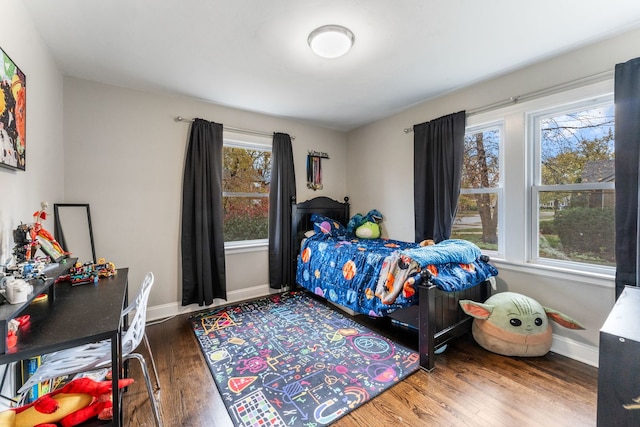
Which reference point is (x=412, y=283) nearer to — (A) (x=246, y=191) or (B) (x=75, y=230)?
(A) (x=246, y=191)

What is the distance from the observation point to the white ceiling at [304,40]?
1591 mm

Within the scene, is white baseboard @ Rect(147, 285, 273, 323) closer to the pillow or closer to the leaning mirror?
the leaning mirror

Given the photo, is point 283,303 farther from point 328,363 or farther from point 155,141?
point 155,141

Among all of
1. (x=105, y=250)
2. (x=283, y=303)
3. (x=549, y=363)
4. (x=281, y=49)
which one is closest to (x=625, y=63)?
(x=549, y=363)

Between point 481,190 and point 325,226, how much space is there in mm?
1820

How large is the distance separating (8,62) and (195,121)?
1.59 meters

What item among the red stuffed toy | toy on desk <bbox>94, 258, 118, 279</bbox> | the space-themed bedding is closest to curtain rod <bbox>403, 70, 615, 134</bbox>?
the space-themed bedding

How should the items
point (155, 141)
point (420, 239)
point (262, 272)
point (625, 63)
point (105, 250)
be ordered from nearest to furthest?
point (625, 63) < point (105, 250) < point (155, 141) < point (420, 239) < point (262, 272)

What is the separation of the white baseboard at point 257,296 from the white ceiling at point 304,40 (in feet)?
7.39

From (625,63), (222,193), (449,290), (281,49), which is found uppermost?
(281,49)

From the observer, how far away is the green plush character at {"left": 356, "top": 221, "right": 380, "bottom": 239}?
3.49 m

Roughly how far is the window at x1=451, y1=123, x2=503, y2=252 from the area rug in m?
1.39

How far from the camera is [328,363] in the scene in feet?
6.41

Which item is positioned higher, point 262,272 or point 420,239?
point 420,239
